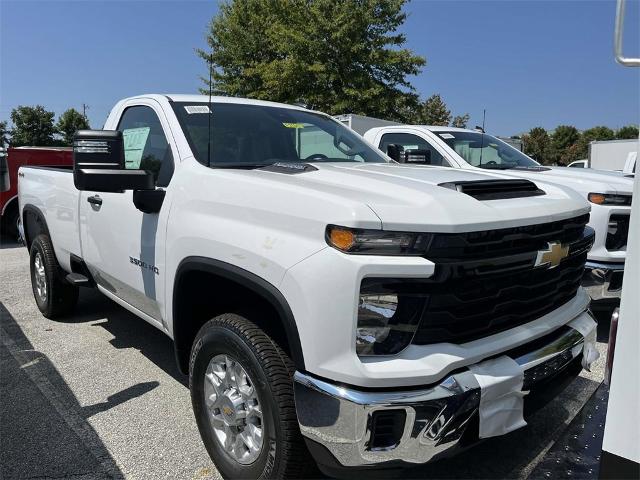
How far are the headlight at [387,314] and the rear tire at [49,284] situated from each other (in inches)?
151

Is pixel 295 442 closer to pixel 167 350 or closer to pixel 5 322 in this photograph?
pixel 167 350

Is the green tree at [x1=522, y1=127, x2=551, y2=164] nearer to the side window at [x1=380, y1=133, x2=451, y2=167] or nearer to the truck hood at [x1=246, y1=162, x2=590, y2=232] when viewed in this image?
the side window at [x1=380, y1=133, x2=451, y2=167]

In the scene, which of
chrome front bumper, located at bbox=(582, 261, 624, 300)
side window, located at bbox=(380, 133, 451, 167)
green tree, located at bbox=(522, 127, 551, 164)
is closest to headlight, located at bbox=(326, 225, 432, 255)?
chrome front bumper, located at bbox=(582, 261, 624, 300)

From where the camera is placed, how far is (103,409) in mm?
3295

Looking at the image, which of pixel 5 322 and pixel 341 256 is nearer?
pixel 341 256

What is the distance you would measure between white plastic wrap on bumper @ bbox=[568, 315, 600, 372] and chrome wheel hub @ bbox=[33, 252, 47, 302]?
4.60 metres

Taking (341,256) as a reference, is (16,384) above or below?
below

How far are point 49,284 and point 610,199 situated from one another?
5.13 m

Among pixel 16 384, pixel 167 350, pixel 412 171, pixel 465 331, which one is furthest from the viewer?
pixel 167 350

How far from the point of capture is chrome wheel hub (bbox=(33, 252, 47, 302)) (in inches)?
201

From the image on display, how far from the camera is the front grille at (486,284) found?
1886mm

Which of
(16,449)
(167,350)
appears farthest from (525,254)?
(167,350)

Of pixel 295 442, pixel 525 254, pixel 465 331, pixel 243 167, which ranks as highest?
pixel 243 167

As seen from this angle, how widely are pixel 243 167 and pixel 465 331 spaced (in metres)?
1.54
